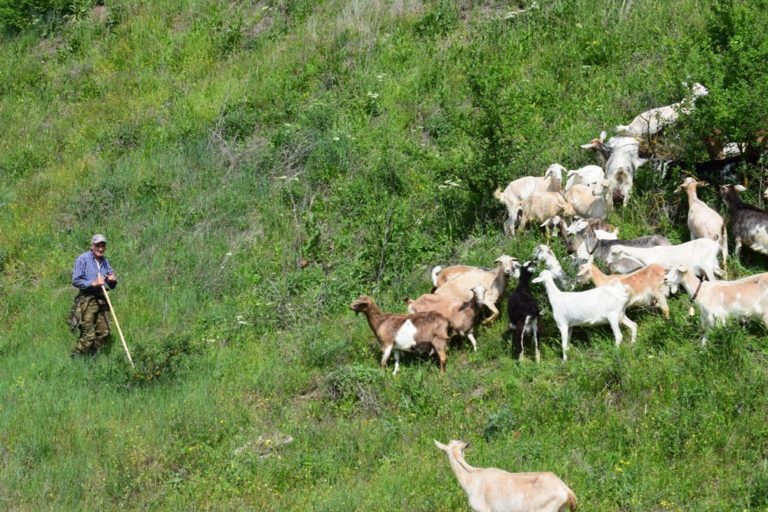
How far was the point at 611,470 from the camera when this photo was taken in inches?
378

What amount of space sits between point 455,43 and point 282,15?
4.62m

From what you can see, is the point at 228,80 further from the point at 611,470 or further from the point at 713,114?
the point at 611,470

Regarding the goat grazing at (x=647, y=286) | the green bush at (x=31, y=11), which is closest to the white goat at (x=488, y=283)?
the goat grazing at (x=647, y=286)

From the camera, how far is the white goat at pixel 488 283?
1261 cm

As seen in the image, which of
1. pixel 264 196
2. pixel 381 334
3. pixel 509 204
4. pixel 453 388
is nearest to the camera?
pixel 453 388

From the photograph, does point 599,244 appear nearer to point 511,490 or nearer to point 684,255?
point 684,255

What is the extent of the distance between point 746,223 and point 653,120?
10.7ft

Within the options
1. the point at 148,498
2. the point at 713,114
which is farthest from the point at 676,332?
the point at 148,498

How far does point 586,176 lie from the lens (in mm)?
14203

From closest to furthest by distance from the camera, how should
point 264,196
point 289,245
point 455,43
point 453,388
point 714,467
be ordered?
point 714,467 < point 453,388 < point 289,245 < point 264,196 < point 455,43

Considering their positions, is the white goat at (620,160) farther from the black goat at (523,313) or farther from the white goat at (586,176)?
the black goat at (523,313)

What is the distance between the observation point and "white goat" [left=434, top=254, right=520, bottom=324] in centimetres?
1261

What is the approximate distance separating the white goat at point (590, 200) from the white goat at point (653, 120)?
3.64 feet

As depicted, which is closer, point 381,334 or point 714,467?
point 714,467
